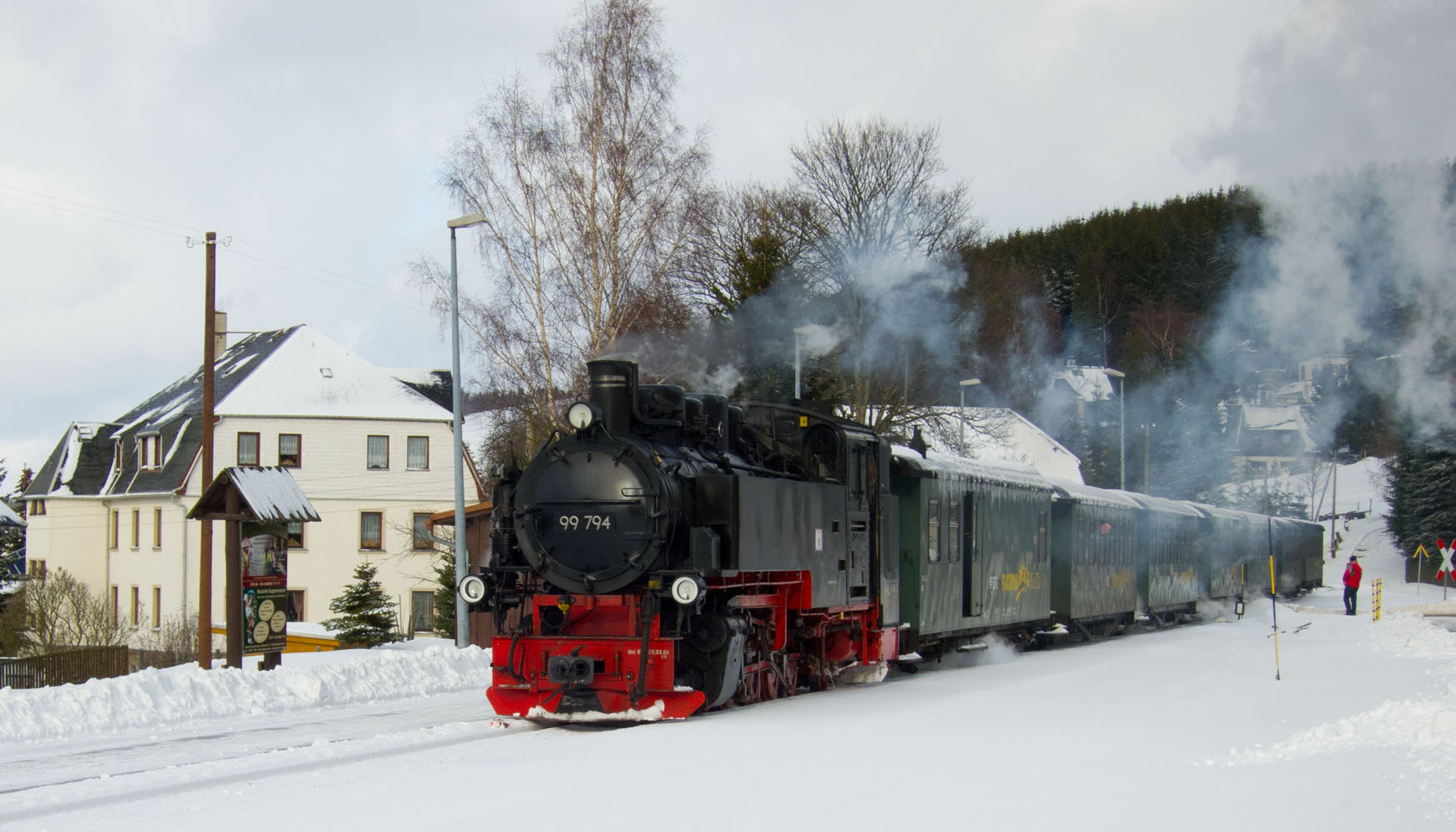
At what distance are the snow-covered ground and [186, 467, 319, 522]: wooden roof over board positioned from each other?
193cm

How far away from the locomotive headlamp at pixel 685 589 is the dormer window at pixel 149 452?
35.3 meters

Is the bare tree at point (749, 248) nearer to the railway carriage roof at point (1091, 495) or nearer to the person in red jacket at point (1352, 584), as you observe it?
the railway carriage roof at point (1091, 495)

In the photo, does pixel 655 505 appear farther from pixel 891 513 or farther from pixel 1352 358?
pixel 1352 358

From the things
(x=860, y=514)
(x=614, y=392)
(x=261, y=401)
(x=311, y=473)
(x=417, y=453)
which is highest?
(x=261, y=401)

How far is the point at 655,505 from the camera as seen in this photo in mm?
10250

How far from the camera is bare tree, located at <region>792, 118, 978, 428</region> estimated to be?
2939cm

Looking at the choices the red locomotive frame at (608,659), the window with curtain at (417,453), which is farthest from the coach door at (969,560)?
the window with curtain at (417,453)

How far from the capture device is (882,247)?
30125 millimetres

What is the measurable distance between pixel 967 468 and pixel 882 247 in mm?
14303

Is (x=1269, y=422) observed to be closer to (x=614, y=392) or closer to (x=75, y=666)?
(x=75, y=666)

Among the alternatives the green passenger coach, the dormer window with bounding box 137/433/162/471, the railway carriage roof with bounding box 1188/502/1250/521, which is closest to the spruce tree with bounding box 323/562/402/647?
the green passenger coach

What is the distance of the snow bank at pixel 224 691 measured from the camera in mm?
10250

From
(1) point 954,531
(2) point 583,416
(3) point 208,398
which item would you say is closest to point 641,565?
(2) point 583,416

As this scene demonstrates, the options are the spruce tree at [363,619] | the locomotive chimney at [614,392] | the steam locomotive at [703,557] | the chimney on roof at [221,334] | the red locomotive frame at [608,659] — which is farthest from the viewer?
the chimney on roof at [221,334]
